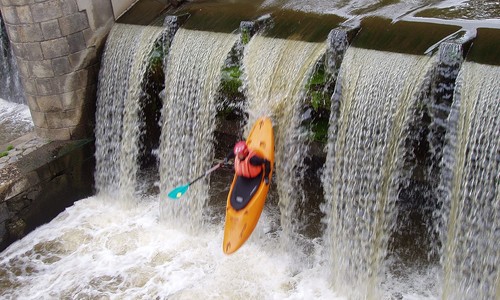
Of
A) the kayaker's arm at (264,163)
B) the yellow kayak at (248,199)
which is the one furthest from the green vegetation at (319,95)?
the kayaker's arm at (264,163)

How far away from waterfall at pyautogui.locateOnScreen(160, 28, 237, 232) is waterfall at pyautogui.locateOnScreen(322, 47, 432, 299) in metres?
1.61

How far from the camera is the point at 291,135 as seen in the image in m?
5.71

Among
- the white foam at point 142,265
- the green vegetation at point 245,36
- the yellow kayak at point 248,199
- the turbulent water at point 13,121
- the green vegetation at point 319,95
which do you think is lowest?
the white foam at point 142,265

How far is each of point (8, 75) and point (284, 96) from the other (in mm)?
5515

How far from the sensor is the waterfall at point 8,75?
862 centimetres

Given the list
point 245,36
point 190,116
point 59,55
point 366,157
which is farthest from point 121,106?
point 366,157

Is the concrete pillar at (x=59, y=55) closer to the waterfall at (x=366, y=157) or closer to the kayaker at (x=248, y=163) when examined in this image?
the kayaker at (x=248, y=163)

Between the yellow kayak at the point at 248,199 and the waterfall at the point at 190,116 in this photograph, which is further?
the waterfall at the point at 190,116

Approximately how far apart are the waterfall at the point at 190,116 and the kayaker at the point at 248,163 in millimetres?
945

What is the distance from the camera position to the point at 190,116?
6.41 metres

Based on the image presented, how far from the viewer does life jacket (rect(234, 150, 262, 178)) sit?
18.0 ft

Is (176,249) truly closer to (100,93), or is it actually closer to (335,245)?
(335,245)

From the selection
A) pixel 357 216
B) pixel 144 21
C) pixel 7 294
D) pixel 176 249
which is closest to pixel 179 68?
pixel 144 21

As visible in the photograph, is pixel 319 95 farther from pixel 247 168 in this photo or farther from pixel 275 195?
pixel 275 195
